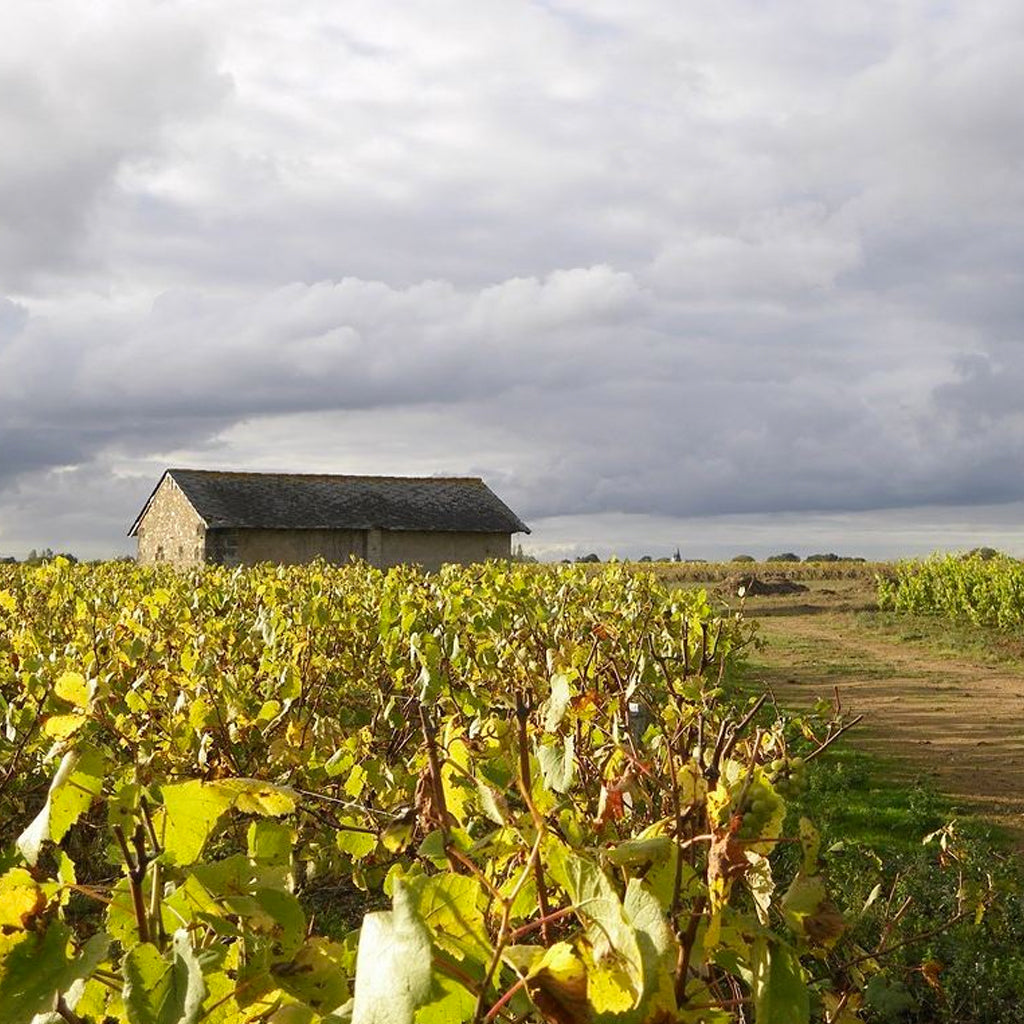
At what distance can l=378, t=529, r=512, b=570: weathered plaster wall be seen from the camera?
35531 mm

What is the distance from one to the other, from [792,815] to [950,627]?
64.0 ft

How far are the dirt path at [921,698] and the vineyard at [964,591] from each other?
213 centimetres

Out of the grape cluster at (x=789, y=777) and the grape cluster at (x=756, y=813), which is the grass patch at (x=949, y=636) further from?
the grape cluster at (x=756, y=813)

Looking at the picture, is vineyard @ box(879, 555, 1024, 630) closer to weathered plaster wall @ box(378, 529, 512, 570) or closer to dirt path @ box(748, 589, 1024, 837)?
dirt path @ box(748, 589, 1024, 837)

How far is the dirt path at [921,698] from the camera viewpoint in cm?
1068

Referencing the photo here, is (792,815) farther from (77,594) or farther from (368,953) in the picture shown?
(368,953)

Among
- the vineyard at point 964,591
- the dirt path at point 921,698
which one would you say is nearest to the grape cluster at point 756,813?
the dirt path at point 921,698

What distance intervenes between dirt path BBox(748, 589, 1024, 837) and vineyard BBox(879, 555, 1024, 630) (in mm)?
2131

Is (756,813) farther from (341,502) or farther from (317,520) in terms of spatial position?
(341,502)

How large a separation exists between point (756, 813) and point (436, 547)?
35.0m

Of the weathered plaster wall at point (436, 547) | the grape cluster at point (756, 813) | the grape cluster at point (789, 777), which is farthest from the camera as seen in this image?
the weathered plaster wall at point (436, 547)

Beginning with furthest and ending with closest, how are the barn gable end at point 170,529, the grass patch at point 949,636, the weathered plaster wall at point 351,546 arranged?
the barn gable end at point 170,529 < the weathered plaster wall at point 351,546 < the grass patch at point 949,636

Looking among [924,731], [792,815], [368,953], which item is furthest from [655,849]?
[924,731]

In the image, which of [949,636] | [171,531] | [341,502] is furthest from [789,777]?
[171,531]
